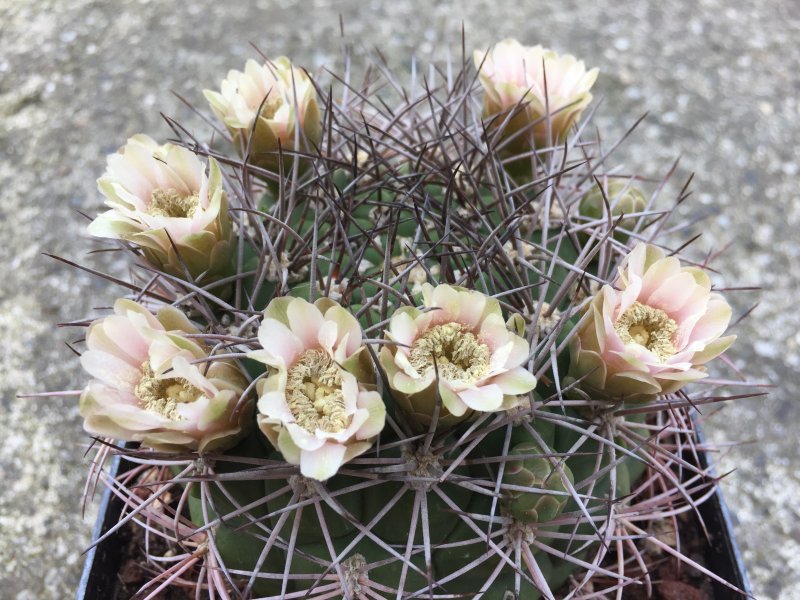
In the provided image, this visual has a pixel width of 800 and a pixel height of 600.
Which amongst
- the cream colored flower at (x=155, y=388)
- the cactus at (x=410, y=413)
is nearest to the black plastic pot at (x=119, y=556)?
the cactus at (x=410, y=413)

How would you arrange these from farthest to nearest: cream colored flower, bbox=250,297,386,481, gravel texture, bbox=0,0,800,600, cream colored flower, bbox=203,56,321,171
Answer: gravel texture, bbox=0,0,800,600 < cream colored flower, bbox=203,56,321,171 < cream colored flower, bbox=250,297,386,481

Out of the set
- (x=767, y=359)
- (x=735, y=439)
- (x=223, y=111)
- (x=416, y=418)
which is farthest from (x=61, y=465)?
(x=767, y=359)

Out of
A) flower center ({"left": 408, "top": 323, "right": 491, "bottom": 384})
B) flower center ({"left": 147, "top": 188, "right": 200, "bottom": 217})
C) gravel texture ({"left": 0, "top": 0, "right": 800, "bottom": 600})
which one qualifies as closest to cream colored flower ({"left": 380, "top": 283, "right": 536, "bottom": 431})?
flower center ({"left": 408, "top": 323, "right": 491, "bottom": 384})

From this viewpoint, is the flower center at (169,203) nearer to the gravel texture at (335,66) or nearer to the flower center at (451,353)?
the flower center at (451,353)

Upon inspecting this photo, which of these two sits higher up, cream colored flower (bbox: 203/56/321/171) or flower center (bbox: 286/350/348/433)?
cream colored flower (bbox: 203/56/321/171)

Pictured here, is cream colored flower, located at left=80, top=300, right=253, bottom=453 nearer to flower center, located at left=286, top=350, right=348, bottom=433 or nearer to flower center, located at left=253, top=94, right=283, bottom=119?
flower center, located at left=286, top=350, right=348, bottom=433

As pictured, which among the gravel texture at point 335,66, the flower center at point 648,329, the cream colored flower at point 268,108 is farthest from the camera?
the gravel texture at point 335,66

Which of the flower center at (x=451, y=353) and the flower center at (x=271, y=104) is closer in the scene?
the flower center at (x=451, y=353)
